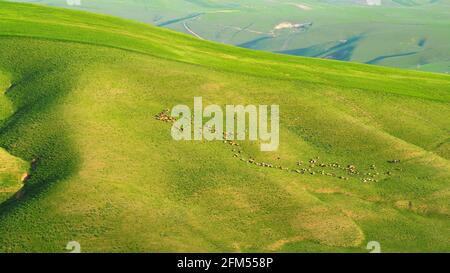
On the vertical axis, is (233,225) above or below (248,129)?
below

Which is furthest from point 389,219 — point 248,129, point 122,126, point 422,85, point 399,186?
point 422,85

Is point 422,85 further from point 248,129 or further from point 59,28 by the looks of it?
point 59,28

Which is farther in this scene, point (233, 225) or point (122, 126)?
point (122, 126)

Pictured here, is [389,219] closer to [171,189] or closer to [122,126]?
[171,189]
